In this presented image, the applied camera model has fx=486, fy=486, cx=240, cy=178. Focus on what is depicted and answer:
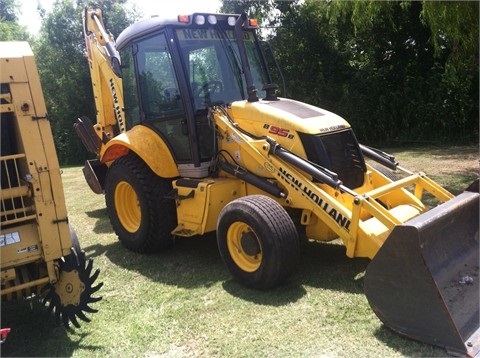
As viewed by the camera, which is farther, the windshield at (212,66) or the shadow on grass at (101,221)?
the shadow on grass at (101,221)

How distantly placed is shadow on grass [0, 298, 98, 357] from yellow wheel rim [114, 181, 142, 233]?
63.8 inches

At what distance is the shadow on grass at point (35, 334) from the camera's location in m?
3.39

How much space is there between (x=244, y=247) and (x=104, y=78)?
3661mm

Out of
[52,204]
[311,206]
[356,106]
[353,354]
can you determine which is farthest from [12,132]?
[356,106]

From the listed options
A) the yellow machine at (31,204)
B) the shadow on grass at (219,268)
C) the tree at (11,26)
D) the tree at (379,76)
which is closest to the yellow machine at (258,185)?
the shadow on grass at (219,268)

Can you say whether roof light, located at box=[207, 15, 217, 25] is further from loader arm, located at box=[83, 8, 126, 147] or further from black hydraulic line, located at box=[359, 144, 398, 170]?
black hydraulic line, located at box=[359, 144, 398, 170]

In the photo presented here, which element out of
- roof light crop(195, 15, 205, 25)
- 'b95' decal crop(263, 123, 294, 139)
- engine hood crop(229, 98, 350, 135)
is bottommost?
'b95' decal crop(263, 123, 294, 139)

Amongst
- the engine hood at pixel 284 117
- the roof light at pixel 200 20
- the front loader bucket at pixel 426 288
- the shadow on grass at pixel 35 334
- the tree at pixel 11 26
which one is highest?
the tree at pixel 11 26

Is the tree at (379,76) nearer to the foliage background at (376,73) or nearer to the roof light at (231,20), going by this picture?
the foliage background at (376,73)

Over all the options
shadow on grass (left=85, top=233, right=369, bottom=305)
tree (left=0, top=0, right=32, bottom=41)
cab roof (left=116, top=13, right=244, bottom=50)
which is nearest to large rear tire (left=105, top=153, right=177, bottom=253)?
shadow on grass (left=85, top=233, right=369, bottom=305)

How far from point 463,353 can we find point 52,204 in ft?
9.10

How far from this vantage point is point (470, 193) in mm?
3943

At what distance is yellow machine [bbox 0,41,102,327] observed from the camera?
3.20 metres

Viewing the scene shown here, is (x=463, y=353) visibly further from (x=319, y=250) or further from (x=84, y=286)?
(x=84, y=286)
